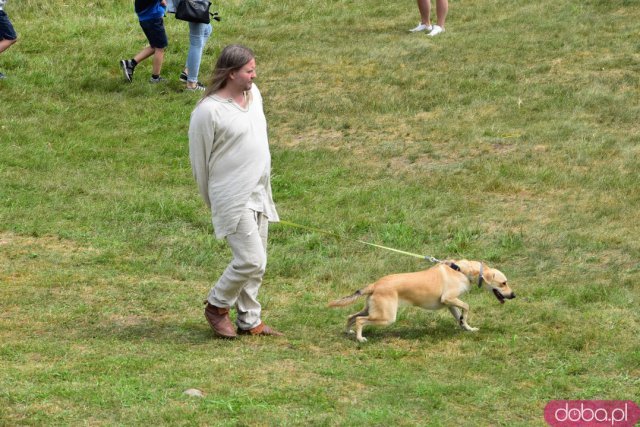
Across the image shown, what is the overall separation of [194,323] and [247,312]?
547 millimetres

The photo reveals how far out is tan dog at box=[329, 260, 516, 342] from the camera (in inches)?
266

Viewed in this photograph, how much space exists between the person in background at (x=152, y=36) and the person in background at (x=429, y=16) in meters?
3.68

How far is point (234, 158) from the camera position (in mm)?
6359

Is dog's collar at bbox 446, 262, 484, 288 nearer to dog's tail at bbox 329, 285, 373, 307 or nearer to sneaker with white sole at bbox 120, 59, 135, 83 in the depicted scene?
Answer: dog's tail at bbox 329, 285, 373, 307

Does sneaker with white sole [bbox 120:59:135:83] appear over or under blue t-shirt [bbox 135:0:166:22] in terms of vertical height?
under

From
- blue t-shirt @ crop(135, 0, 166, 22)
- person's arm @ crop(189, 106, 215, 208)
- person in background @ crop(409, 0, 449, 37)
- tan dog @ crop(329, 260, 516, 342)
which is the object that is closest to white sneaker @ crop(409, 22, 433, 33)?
person in background @ crop(409, 0, 449, 37)

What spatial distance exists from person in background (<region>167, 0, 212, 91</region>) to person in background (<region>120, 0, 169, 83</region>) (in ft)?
0.68

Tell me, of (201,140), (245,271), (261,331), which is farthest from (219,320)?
(201,140)

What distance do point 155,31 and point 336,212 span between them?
15.2 ft

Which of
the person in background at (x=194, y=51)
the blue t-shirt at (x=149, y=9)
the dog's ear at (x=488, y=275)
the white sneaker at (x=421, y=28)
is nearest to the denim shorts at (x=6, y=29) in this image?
the blue t-shirt at (x=149, y=9)

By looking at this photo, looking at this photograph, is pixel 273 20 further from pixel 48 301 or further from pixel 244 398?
pixel 244 398

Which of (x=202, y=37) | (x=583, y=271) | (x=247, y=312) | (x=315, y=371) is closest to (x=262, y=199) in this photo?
(x=247, y=312)

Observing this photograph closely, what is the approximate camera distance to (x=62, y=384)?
223 inches

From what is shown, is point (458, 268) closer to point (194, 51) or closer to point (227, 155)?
point (227, 155)
